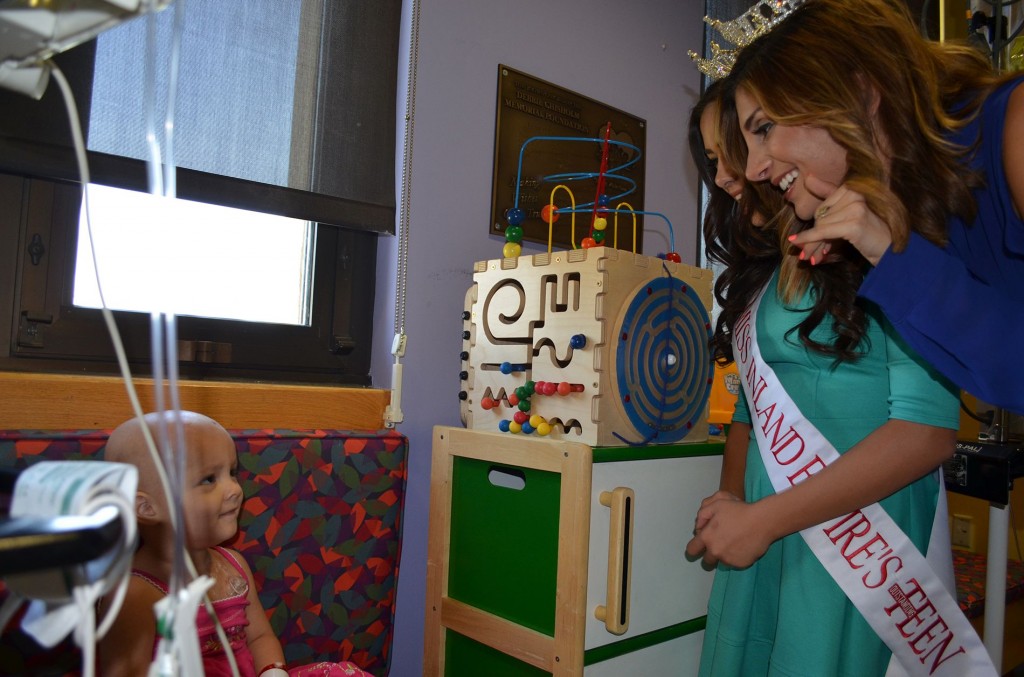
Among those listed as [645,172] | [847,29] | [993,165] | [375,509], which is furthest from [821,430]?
[645,172]

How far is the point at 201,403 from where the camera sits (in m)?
1.20

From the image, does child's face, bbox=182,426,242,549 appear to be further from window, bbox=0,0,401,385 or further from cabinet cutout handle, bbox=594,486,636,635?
cabinet cutout handle, bbox=594,486,636,635

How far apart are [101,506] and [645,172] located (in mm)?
1811

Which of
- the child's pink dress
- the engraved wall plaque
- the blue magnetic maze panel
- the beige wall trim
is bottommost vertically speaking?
the child's pink dress

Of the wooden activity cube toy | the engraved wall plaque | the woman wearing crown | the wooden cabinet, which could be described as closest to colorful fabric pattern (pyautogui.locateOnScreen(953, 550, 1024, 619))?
the woman wearing crown

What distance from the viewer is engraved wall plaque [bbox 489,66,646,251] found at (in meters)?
1.65

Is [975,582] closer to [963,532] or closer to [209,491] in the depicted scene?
[963,532]

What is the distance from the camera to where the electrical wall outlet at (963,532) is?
2486 mm

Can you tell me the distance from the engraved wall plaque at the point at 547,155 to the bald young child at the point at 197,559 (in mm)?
845

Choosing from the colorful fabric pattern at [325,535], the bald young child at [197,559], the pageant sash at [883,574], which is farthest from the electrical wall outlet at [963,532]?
the bald young child at [197,559]

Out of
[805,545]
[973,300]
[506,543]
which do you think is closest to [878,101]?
[973,300]

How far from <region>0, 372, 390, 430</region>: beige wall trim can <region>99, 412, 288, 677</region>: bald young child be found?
142mm

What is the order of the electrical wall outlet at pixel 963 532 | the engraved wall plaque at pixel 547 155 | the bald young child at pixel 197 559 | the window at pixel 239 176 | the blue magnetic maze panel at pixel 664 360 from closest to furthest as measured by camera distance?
the bald young child at pixel 197 559, the window at pixel 239 176, the blue magnetic maze panel at pixel 664 360, the engraved wall plaque at pixel 547 155, the electrical wall outlet at pixel 963 532

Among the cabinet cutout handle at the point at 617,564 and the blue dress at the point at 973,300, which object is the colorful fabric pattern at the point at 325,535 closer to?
the cabinet cutout handle at the point at 617,564
